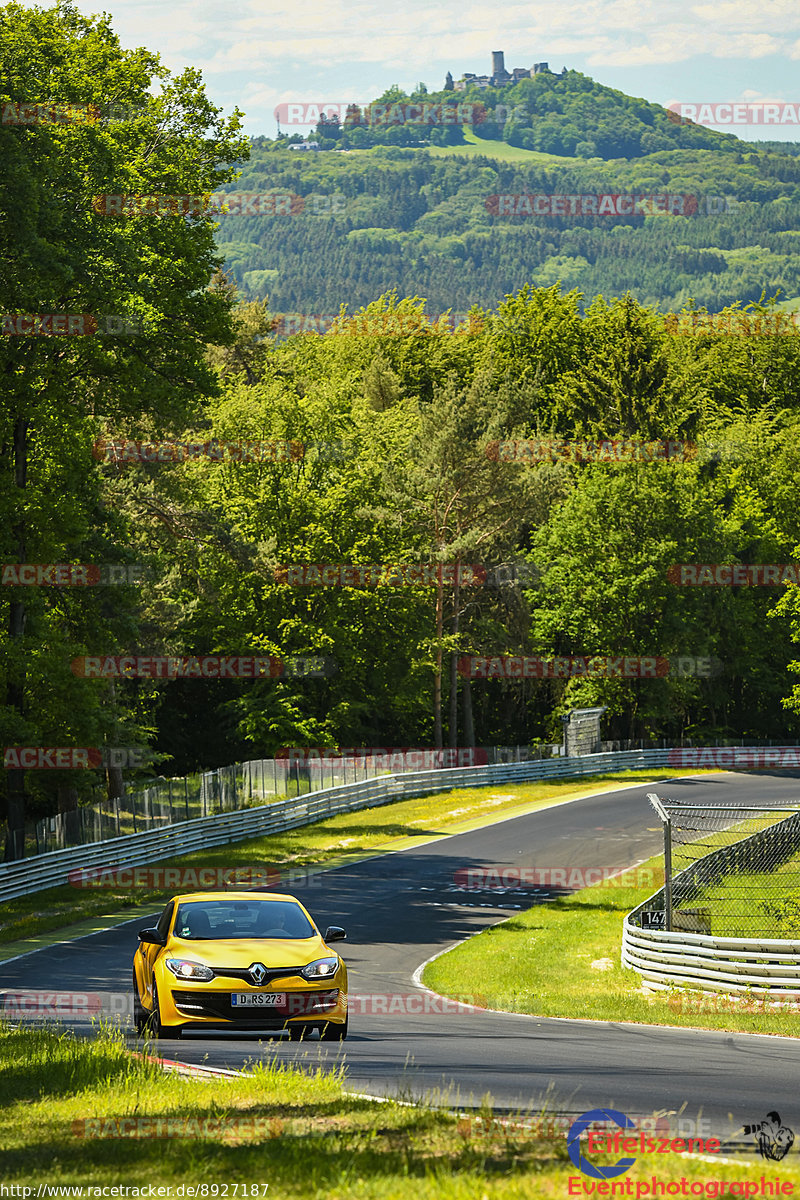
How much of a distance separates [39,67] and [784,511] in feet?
180

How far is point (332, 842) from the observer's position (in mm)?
37281

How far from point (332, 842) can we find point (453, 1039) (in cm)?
2355

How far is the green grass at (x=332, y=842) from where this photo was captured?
26844 mm

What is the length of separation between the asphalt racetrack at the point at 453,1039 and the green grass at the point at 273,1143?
3.30 feet

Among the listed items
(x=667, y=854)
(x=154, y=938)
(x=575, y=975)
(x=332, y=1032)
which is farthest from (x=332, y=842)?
(x=332, y=1032)

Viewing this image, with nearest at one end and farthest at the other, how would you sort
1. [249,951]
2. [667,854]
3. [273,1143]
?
[273,1143] < [249,951] < [667,854]

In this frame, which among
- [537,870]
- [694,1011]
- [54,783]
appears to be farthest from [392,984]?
[54,783]

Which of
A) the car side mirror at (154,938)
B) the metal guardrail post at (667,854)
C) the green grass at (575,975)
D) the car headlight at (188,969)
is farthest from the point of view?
→ the metal guardrail post at (667,854)

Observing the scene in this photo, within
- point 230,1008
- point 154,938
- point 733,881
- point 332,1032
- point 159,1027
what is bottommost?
point 733,881

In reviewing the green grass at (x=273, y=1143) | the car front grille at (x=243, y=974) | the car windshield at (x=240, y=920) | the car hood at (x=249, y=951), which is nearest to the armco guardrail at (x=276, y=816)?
the car windshield at (x=240, y=920)

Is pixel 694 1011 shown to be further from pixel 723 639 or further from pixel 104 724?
pixel 723 639

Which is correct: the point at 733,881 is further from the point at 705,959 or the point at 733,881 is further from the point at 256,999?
the point at 256,999

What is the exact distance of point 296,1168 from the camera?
6953 millimetres

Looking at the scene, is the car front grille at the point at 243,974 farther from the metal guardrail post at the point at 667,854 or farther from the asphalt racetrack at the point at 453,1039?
the metal guardrail post at the point at 667,854
